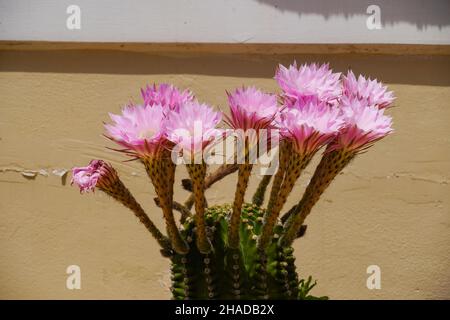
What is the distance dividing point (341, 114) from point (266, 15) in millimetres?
1177

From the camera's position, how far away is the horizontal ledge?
215 cm

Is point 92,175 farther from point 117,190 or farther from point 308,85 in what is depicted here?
point 308,85

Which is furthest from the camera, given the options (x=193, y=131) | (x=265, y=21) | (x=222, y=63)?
(x=222, y=63)

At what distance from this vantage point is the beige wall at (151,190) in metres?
2.23

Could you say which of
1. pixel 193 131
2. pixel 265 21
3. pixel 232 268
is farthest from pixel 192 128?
pixel 265 21

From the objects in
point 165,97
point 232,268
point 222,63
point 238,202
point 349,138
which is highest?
point 222,63

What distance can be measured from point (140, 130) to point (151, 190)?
1296 millimetres

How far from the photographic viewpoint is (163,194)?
1.06 meters

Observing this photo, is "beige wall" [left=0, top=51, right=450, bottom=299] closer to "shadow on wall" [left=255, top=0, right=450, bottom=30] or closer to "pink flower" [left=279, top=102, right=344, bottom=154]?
"shadow on wall" [left=255, top=0, right=450, bottom=30]

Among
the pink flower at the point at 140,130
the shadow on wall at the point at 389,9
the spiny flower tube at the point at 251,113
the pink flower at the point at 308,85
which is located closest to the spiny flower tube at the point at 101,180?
the pink flower at the point at 140,130
